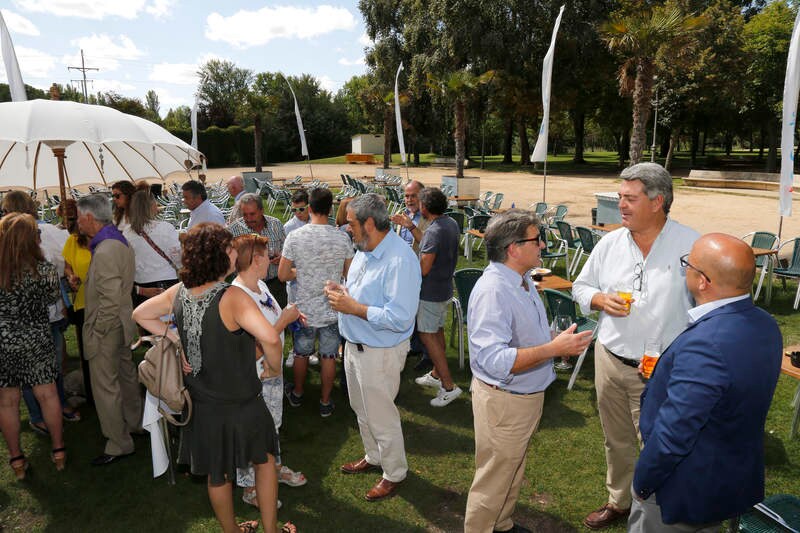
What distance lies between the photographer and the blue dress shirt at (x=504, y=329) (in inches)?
90.7

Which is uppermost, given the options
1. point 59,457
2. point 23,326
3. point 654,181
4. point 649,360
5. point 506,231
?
point 654,181

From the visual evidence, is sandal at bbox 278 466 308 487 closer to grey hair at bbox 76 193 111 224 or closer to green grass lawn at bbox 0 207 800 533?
green grass lawn at bbox 0 207 800 533

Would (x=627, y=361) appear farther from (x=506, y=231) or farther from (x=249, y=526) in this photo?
(x=249, y=526)

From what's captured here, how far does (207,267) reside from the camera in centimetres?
242

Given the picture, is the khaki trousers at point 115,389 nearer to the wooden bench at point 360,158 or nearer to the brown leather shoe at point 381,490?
the brown leather shoe at point 381,490

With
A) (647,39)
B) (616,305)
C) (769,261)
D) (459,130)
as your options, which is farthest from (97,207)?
(459,130)

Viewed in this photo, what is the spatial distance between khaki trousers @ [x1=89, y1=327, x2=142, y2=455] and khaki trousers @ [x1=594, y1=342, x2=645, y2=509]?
328cm

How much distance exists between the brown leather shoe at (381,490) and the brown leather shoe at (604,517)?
1228 mm

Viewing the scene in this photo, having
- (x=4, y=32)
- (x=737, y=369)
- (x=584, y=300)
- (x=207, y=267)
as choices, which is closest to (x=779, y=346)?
(x=737, y=369)

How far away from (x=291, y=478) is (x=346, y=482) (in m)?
0.38

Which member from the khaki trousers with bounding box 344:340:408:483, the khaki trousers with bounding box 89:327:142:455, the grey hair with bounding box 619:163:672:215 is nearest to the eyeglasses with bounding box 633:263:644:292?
the grey hair with bounding box 619:163:672:215

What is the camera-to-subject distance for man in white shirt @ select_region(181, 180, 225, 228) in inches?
215

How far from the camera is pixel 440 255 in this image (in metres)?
4.54

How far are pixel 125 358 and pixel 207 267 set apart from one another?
1960 millimetres
